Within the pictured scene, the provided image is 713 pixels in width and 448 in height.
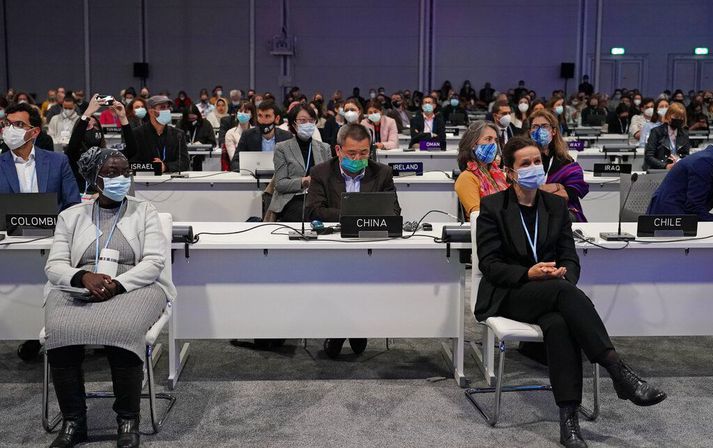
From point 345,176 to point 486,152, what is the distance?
0.83 m

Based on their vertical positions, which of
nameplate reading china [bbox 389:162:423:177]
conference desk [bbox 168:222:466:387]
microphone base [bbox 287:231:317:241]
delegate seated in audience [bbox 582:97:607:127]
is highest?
delegate seated in audience [bbox 582:97:607:127]

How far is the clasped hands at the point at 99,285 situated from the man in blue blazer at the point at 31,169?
1.27 metres

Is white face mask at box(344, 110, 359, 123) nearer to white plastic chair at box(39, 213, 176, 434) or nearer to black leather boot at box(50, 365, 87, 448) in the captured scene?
white plastic chair at box(39, 213, 176, 434)

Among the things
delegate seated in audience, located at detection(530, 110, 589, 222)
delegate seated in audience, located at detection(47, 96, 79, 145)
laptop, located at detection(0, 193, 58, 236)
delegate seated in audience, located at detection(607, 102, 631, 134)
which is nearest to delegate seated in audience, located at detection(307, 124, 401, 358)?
delegate seated in audience, located at detection(530, 110, 589, 222)

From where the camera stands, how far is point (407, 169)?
696 cm

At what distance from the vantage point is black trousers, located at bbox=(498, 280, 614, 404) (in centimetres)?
325

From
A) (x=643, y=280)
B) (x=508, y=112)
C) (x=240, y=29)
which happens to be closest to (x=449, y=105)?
(x=240, y=29)

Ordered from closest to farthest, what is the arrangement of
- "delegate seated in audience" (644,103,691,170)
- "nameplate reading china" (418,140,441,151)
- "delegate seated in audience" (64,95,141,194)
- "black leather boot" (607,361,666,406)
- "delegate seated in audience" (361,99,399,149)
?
"black leather boot" (607,361,666,406) → "delegate seated in audience" (64,95,141,194) → "delegate seated in audience" (644,103,691,170) → "nameplate reading china" (418,140,441,151) → "delegate seated in audience" (361,99,399,149)

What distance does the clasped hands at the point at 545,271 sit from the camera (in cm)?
347

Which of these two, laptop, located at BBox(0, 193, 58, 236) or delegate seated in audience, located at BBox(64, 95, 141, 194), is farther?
delegate seated in audience, located at BBox(64, 95, 141, 194)

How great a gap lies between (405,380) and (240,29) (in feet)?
54.6

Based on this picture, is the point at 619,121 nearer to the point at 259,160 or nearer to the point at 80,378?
the point at 259,160

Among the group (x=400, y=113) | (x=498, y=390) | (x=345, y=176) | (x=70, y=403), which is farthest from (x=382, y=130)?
(x=70, y=403)

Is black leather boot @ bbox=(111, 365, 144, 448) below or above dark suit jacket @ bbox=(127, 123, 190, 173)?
below
